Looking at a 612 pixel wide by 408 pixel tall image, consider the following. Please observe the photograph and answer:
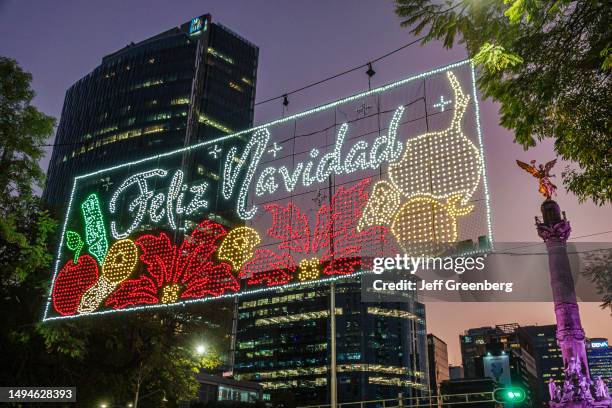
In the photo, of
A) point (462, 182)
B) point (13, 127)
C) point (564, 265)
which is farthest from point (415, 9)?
point (564, 265)

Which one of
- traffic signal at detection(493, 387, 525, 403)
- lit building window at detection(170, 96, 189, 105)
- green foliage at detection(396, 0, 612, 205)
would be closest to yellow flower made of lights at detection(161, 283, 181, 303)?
green foliage at detection(396, 0, 612, 205)

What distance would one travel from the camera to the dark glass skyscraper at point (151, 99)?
106125 millimetres

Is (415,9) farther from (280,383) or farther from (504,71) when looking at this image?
(280,383)

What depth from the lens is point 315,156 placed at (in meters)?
12.5

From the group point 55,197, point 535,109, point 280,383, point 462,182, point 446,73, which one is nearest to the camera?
point 535,109

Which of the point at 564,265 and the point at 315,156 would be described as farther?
the point at 564,265

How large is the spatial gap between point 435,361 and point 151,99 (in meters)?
120

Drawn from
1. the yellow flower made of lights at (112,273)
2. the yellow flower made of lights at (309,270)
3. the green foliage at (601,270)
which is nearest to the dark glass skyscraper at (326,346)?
the green foliage at (601,270)

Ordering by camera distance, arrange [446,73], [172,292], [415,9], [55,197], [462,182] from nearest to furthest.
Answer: [415,9] → [462,182] → [446,73] → [172,292] → [55,197]

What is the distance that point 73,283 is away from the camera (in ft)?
45.8

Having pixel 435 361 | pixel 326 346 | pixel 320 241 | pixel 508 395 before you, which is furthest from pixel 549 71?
pixel 435 361

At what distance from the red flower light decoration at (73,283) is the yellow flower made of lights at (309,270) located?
5.96 meters

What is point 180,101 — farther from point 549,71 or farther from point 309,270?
point 549,71

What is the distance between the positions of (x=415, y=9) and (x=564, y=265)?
28.8m
